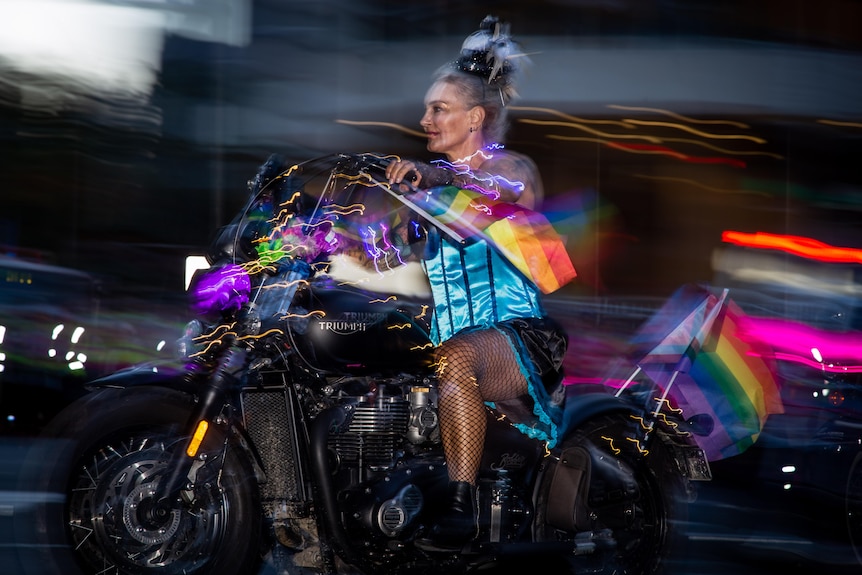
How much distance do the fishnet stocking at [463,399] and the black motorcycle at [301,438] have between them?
0.06 metres

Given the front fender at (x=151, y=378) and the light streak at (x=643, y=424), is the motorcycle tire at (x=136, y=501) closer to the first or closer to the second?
the front fender at (x=151, y=378)

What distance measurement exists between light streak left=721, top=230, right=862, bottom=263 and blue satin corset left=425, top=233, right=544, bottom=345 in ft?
23.3

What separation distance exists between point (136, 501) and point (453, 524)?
1.16 metres

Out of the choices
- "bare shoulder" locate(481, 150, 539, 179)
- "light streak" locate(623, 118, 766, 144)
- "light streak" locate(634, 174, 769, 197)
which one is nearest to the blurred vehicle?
"bare shoulder" locate(481, 150, 539, 179)

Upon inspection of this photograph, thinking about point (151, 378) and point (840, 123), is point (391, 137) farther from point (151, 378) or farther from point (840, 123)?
point (151, 378)

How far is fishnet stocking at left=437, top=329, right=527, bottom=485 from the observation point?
4.11 meters

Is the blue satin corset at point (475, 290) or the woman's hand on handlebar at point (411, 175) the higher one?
the woman's hand on handlebar at point (411, 175)

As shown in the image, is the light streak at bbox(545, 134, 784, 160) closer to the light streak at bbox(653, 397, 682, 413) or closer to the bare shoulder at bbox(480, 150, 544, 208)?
the light streak at bbox(653, 397, 682, 413)

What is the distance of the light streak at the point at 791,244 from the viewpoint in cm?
1086

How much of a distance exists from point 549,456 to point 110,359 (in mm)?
4925

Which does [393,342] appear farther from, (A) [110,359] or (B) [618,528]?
(A) [110,359]

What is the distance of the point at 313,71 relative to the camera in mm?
9828

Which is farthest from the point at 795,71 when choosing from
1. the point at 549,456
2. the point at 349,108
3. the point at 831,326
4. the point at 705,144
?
the point at 549,456

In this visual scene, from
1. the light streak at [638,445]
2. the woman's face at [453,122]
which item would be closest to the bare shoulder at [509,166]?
the woman's face at [453,122]
